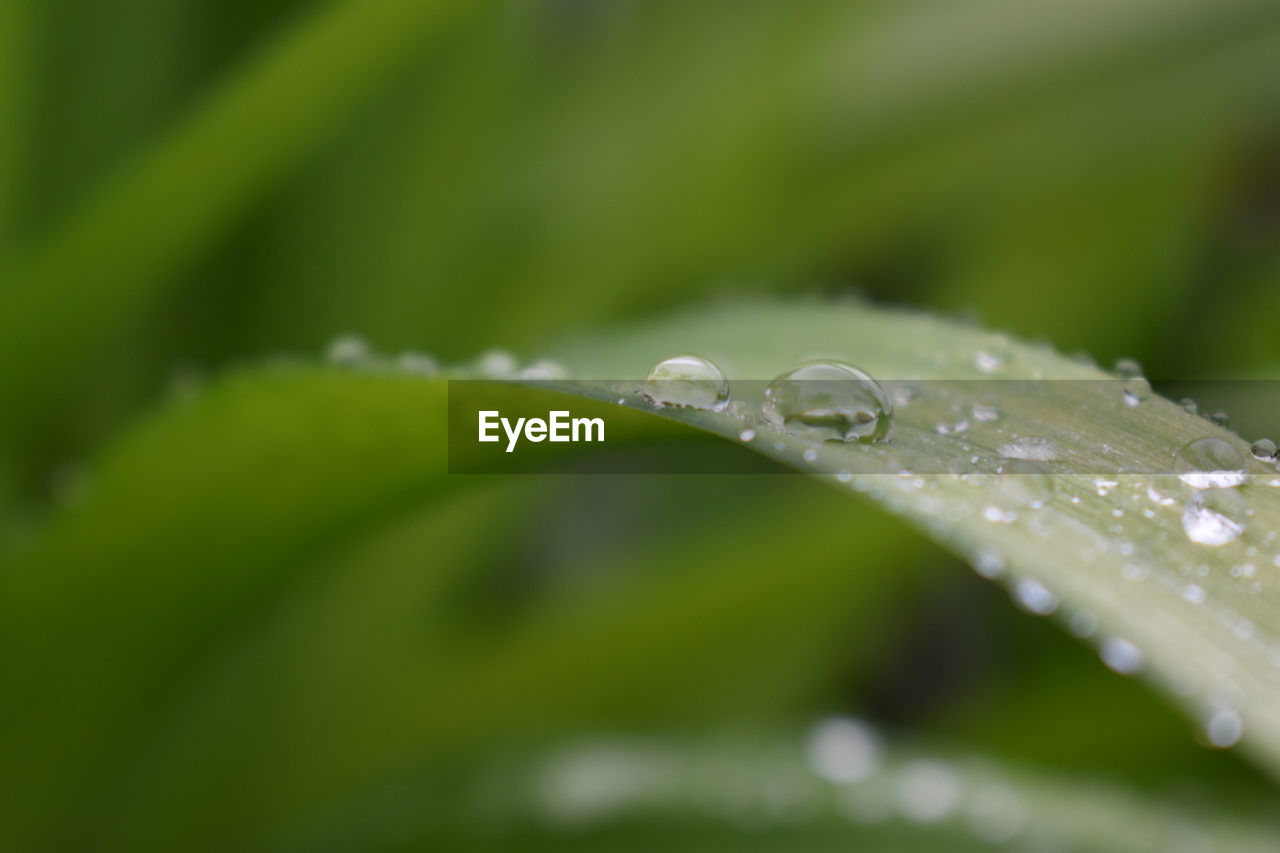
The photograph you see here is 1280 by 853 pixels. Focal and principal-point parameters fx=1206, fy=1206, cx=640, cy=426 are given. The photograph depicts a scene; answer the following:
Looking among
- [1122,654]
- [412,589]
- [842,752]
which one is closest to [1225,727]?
[1122,654]

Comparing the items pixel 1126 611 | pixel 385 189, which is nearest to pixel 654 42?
pixel 385 189

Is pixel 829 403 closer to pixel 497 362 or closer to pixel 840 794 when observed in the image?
pixel 497 362

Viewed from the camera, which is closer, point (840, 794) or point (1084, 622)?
point (1084, 622)

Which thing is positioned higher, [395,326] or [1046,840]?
[395,326]

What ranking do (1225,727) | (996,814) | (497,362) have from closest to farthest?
(1225,727) < (497,362) < (996,814)

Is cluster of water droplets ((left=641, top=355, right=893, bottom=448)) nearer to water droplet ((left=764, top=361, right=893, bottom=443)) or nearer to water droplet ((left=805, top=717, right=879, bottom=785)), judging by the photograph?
water droplet ((left=764, top=361, right=893, bottom=443))

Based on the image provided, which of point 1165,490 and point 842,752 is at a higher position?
point 1165,490

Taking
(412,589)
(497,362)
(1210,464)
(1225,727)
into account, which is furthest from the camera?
(412,589)

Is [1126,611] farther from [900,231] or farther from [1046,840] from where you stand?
[900,231]
